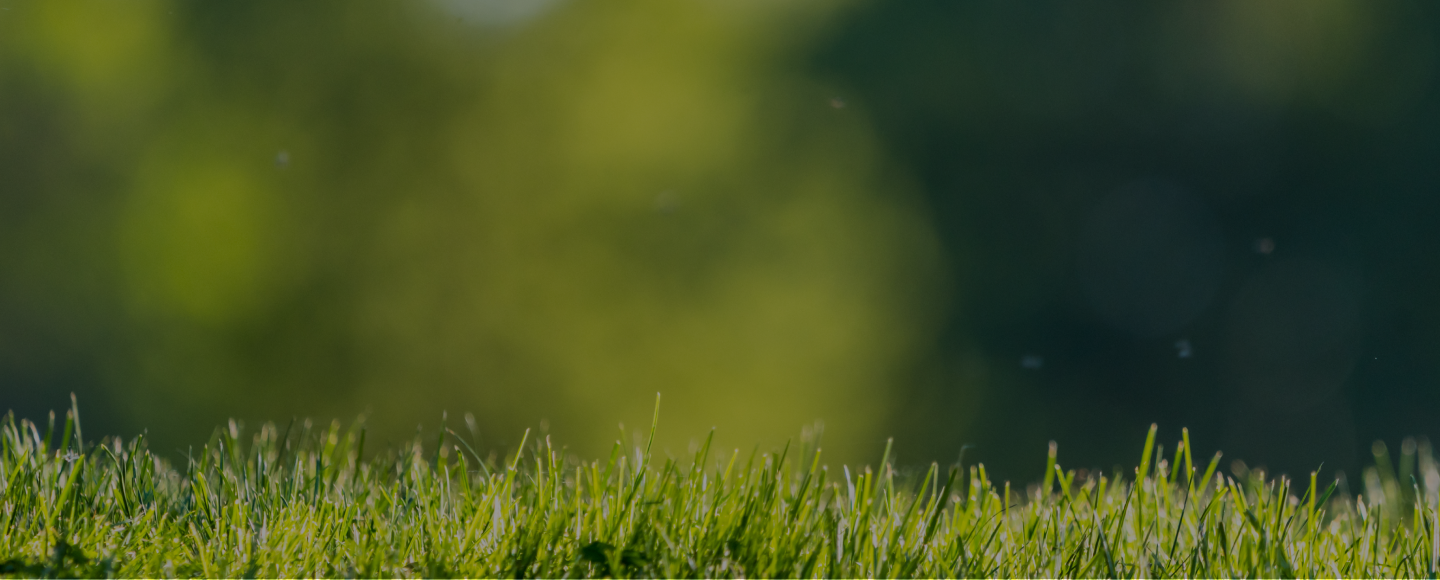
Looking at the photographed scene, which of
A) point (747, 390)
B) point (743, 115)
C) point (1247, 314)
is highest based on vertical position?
point (743, 115)

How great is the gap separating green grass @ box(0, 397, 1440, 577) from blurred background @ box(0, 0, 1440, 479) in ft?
28.6

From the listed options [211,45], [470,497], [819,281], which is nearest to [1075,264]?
[819,281]

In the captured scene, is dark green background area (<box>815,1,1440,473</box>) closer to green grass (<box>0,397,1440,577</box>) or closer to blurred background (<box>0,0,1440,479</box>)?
blurred background (<box>0,0,1440,479</box>)

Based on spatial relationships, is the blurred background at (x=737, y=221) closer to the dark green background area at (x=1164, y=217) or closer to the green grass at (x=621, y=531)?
the dark green background area at (x=1164, y=217)

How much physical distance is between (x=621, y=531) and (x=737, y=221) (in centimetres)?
1055

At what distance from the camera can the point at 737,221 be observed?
12.2 meters

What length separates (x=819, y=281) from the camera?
12000 millimetres

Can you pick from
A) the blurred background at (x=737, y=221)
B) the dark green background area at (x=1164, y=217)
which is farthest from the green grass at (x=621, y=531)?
the dark green background area at (x=1164, y=217)

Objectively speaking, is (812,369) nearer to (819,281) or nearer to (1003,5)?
(819,281)

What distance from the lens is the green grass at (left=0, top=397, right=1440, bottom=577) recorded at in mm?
1620

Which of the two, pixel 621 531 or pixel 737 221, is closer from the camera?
pixel 621 531

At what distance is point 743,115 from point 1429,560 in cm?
1114

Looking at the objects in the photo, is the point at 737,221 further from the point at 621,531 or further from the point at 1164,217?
the point at 621,531

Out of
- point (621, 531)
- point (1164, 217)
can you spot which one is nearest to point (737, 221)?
point (1164, 217)
